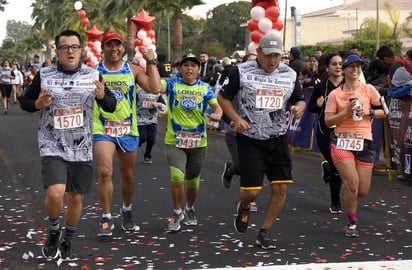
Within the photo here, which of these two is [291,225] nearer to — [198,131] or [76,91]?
[198,131]

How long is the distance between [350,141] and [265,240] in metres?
1.57

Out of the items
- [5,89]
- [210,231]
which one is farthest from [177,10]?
[210,231]

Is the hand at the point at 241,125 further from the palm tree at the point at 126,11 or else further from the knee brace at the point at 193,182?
the palm tree at the point at 126,11

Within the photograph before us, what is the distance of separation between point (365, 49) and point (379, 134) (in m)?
43.3

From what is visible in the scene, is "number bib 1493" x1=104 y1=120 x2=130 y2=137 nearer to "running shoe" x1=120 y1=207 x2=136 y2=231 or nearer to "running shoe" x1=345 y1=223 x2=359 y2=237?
"running shoe" x1=120 y1=207 x2=136 y2=231

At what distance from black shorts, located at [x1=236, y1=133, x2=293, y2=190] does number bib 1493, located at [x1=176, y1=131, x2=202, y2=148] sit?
974mm

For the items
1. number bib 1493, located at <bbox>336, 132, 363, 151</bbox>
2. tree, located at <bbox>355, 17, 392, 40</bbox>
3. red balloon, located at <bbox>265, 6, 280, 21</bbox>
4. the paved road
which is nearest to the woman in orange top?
number bib 1493, located at <bbox>336, 132, 363, 151</bbox>

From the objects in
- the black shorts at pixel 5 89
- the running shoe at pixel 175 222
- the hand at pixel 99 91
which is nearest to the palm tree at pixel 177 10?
the black shorts at pixel 5 89

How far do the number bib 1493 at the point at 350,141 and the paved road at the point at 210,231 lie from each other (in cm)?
88

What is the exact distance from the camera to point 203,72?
20984 millimetres

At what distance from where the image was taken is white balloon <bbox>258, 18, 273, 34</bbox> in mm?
13000

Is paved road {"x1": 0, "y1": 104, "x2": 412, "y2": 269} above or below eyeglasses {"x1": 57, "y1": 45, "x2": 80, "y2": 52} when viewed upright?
below

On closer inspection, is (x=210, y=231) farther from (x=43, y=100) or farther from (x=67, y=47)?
(x=67, y=47)

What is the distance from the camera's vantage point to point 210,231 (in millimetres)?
7988
